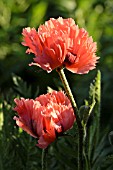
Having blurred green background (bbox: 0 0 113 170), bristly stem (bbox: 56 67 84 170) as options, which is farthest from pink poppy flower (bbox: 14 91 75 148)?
blurred green background (bbox: 0 0 113 170)

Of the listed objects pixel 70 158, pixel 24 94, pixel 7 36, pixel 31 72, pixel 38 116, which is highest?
pixel 7 36

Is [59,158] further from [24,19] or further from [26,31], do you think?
[24,19]

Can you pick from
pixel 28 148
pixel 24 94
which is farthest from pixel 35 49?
pixel 24 94

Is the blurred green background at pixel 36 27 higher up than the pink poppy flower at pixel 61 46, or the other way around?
the blurred green background at pixel 36 27

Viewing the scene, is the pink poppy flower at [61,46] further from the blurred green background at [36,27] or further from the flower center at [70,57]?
the blurred green background at [36,27]

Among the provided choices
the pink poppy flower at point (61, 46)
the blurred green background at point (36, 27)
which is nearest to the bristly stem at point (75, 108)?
the pink poppy flower at point (61, 46)

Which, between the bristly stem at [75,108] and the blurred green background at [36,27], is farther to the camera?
the blurred green background at [36,27]

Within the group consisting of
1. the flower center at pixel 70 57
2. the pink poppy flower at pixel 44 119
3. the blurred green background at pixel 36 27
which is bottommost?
the pink poppy flower at pixel 44 119
